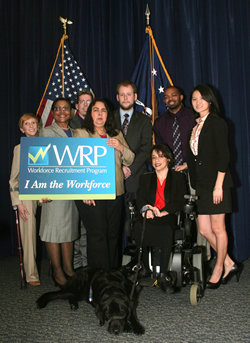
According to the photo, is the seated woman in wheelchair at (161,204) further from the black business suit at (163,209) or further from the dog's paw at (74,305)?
the dog's paw at (74,305)

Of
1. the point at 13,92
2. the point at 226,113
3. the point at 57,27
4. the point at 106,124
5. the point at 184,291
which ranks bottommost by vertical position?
the point at 184,291

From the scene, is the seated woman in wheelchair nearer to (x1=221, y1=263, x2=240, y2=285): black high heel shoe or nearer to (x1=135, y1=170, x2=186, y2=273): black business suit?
(x1=135, y1=170, x2=186, y2=273): black business suit

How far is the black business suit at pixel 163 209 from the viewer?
2.42m

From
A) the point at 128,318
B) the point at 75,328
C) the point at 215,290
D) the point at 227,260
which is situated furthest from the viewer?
the point at 227,260

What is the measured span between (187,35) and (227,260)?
262 centimetres

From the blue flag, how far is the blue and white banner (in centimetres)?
Result: 133

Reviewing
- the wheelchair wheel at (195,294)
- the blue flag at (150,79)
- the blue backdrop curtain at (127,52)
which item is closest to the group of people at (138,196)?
the wheelchair wheel at (195,294)

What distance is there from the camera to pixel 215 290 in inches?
106

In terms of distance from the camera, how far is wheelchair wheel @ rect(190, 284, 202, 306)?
2.29m

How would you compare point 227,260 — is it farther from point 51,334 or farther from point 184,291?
point 51,334

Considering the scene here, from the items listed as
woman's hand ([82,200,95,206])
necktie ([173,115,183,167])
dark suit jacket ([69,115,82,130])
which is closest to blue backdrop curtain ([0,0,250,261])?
necktie ([173,115,183,167])

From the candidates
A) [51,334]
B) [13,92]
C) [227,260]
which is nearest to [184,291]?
[227,260]

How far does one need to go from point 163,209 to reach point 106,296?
3.17 feet

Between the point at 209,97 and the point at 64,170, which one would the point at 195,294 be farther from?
the point at 209,97
